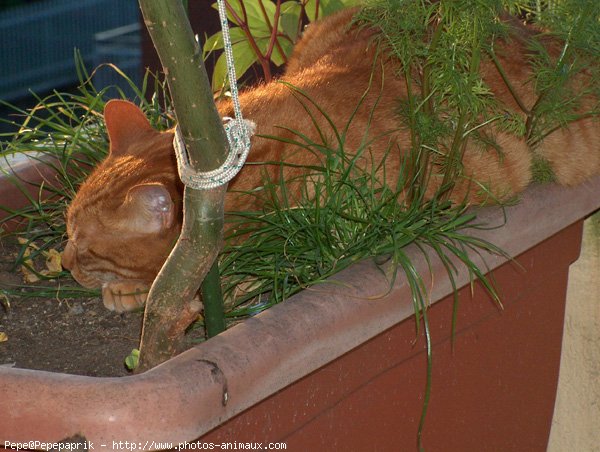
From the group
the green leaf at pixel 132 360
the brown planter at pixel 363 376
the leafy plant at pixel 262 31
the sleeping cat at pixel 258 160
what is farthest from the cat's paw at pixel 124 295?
the leafy plant at pixel 262 31

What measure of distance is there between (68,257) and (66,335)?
157mm

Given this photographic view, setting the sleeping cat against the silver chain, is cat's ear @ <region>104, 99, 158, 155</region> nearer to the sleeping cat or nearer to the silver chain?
the sleeping cat

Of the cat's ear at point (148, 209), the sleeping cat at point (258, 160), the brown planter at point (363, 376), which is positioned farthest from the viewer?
the sleeping cat at point (258, 160)

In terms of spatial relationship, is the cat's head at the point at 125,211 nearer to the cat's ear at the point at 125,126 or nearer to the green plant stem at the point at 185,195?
the cat's ear at the point at 125,126

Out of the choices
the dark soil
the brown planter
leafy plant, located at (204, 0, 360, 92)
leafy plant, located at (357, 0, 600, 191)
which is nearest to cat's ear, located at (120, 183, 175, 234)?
the dark soil

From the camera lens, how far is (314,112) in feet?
4.90

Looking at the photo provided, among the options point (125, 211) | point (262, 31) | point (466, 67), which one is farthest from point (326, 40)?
point (125, 211)

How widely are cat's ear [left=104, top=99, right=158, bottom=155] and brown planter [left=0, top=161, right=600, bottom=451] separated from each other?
0.26m

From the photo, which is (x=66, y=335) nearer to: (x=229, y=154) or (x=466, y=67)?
(x=229, y=154)

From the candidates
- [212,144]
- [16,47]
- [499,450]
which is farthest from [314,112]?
[16,47]

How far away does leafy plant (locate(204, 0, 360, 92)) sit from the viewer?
1.80 meters

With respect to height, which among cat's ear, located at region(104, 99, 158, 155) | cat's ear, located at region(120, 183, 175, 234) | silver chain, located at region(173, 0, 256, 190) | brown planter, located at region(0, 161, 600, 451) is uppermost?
silver chain, located at region(173, 0, 256, 190)

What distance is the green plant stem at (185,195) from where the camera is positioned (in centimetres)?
94

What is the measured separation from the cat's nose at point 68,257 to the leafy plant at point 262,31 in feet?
1.52
